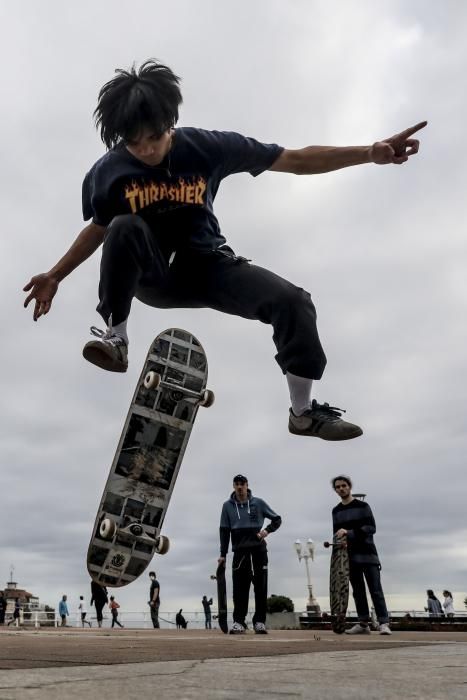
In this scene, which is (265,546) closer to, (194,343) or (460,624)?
(194,343)

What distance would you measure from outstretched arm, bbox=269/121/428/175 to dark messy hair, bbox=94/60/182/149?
0.93m

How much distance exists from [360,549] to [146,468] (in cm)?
374

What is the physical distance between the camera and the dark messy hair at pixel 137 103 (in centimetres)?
379

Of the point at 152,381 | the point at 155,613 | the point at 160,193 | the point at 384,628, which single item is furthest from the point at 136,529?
the point at 155,613

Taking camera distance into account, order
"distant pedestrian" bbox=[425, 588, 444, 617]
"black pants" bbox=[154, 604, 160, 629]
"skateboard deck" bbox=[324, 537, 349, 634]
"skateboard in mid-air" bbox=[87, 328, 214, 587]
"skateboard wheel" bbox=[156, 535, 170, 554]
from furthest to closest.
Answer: "distant pedestrian" bbox=[425, 588, 444, 617] < "black pants" bbox=[154, 604, 160, 629] < "skateboard deck" bbox=[324, 537, 349, 634] < "skateboard in mid-air" bbox=[87, 328, 214, 587] < "skateboard wheel" bbox=[156, 535, 170, 554]

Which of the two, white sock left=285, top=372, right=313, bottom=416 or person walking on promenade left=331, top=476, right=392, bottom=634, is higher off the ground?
white sock left=285, top=372, right=313, bottom=416

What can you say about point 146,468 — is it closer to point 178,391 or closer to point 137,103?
point 178,391

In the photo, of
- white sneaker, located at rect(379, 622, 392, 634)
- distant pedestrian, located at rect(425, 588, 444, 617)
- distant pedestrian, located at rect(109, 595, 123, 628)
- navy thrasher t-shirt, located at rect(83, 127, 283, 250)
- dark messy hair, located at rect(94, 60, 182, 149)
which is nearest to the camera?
dark messy hair, located at rect(94, 60, 182, 149)

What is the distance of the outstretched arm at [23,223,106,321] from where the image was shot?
4.62 metres

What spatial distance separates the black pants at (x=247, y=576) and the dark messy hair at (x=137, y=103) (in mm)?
5861

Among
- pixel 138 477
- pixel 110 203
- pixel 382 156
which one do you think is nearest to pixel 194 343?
pixel 138 477

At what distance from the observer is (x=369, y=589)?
8.19m

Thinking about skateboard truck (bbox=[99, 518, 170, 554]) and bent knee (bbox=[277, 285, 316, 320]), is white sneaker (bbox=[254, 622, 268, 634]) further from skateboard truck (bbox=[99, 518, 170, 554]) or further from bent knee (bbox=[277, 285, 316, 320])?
bent knee (bbox=[277, 285, 316, 320])

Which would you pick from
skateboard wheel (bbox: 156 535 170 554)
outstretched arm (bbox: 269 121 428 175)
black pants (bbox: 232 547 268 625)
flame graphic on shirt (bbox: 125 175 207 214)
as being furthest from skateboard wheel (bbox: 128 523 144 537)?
black pants (bbox: 232 547 268 625)
